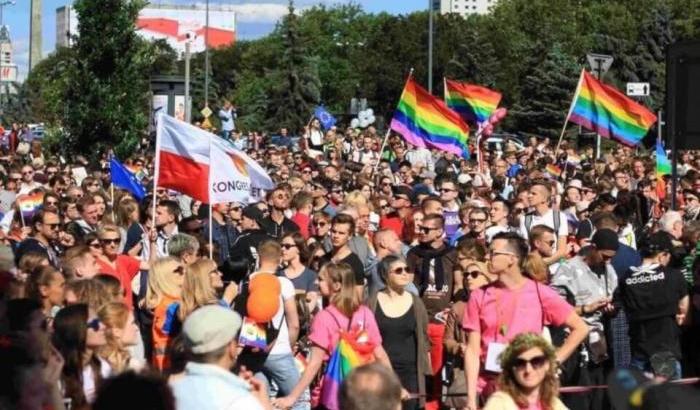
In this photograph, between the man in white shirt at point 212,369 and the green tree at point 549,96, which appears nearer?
the man in white shirt at point 212,369

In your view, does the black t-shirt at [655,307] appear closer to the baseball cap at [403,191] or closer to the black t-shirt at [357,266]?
the black t-shirt at [357,266]

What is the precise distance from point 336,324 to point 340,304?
0.15m

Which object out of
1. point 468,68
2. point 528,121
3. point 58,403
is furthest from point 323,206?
point 468,68

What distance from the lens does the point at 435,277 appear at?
40.7 ft

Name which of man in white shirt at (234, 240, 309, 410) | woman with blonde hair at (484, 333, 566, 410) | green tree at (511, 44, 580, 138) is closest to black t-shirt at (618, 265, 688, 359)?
man in white shirt at (234, 240, 309, 410)

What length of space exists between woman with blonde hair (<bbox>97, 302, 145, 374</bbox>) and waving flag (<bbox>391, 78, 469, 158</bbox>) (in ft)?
52.6

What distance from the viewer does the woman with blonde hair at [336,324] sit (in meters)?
9.66

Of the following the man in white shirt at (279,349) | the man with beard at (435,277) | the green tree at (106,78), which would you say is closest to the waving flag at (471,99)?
the green tree at (106,78)

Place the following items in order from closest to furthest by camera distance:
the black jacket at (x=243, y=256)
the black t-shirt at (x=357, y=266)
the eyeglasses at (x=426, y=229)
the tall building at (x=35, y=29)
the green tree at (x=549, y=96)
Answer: the black t-shirt at (x=357, y=266) → the black jacket at (x=243, y=256) → the eyeglasses at (x=426, y=229) → the green tree at (x=549, y=96) → the tall building at (x=35, y=29)

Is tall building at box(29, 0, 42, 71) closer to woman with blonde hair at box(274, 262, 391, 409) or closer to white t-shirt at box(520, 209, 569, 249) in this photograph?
white t-shirt at box(520, 209, 569, 249)

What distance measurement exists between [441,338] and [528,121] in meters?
65.4

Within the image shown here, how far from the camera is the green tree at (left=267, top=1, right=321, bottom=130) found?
293 ft

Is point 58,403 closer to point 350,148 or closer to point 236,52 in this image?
point 350,148

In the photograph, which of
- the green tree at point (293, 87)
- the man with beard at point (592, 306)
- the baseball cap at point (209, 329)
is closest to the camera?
the baseball cap at point (209, 329)
